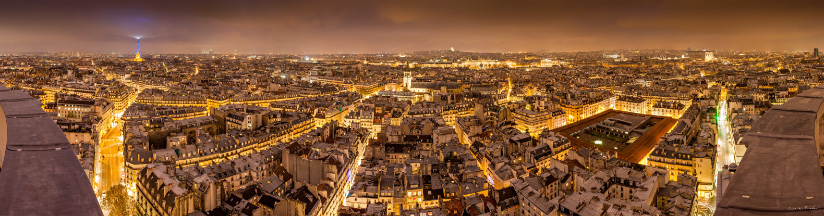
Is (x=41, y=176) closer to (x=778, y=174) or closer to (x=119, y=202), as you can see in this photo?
(x=778, y=174)

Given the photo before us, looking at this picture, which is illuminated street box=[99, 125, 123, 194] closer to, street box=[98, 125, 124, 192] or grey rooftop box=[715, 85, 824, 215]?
street box=[98, 125, 124, 192]

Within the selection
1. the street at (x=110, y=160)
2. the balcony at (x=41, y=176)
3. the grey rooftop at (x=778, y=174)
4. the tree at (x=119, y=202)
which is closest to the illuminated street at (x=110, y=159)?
the street at (x=110, y=160)

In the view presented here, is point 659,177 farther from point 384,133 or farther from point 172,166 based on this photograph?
point 172,166

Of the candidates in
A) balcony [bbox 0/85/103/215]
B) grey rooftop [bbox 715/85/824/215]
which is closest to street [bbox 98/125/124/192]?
balcony [bbox 0/85/103/215]

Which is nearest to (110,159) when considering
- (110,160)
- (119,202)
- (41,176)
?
(110,160)

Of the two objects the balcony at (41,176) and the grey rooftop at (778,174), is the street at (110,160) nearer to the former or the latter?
the balcony at (41,176)
